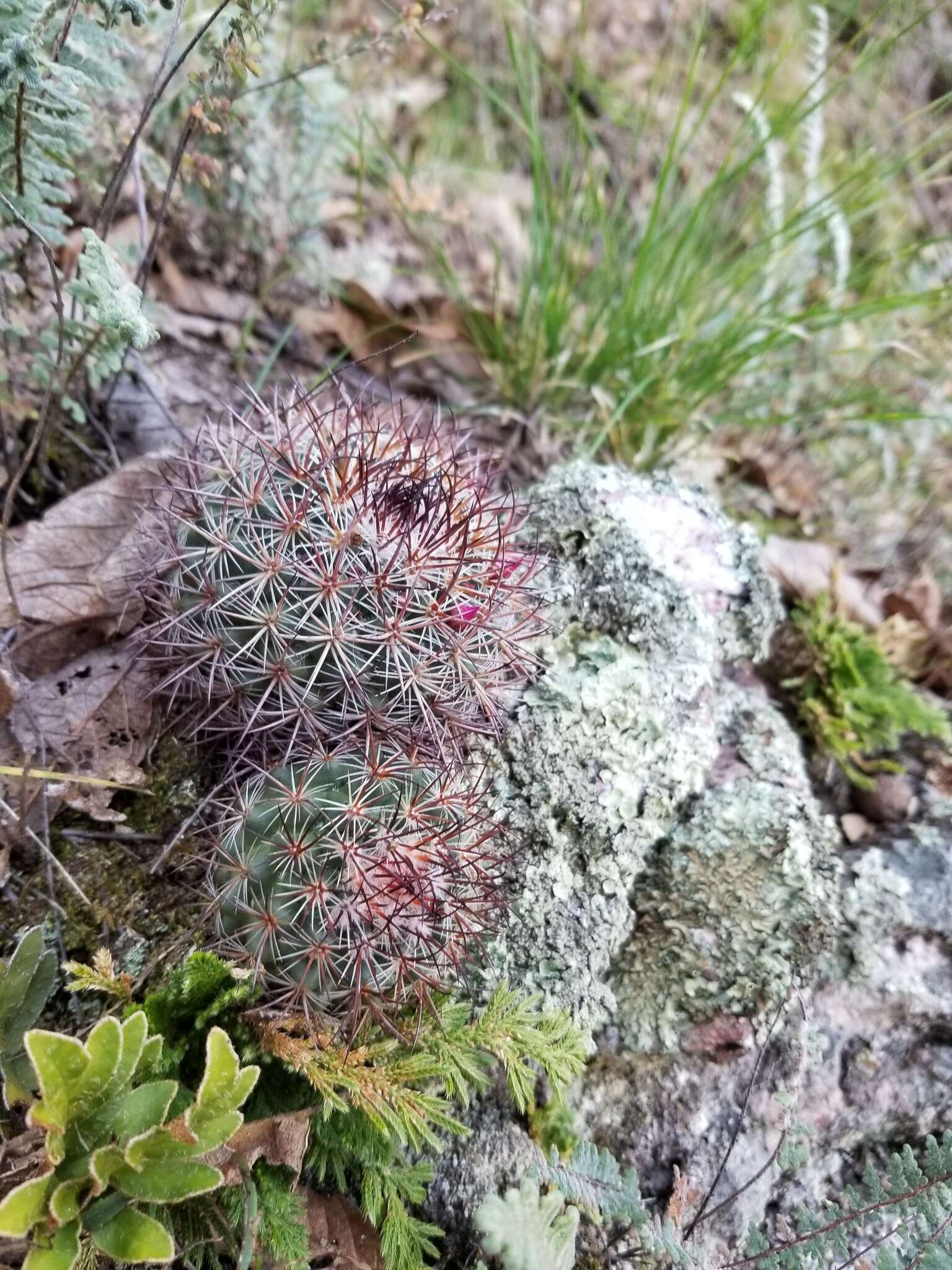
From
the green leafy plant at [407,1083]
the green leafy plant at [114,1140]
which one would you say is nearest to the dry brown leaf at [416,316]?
the green leafy plant at [407,1083]

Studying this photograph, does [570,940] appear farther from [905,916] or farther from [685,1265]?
[905,916]

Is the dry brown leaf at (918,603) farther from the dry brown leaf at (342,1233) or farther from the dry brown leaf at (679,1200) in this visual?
the dry brown leaf at (342,1233)

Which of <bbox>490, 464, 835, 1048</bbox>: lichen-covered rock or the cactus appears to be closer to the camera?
the cactus

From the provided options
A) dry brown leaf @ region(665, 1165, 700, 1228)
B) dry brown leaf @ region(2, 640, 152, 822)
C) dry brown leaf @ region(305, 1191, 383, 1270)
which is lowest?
dry brown leaf @ region(305, 1191, 383, 1270)

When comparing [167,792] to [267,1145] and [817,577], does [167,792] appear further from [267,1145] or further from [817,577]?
[817,577]

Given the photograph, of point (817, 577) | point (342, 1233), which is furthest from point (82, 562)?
point (817, 577)

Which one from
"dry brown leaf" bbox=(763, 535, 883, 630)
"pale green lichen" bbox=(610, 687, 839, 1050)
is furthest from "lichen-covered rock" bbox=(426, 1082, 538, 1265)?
"dry brown leaf" bbox=(763, 535, 883, 630)

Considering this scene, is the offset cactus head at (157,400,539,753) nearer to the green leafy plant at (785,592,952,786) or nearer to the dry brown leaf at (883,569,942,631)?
the green leafy plant at (785,592,952,786)

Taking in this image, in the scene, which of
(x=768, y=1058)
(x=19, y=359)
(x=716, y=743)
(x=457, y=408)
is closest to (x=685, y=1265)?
(x=768, y=1058)
